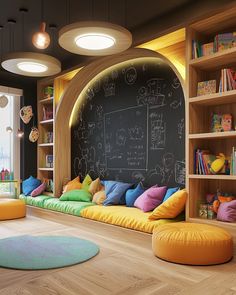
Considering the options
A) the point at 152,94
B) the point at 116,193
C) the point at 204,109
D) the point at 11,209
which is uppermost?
the point at 152,94

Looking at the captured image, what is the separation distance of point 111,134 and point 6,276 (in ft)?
10.7

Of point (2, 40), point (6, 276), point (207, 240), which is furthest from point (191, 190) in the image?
point (2, 40)

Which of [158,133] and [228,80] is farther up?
[228,80]

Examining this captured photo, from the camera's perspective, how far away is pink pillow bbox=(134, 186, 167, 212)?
441 cm

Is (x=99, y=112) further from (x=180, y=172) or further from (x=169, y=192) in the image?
(x=169, y=192)

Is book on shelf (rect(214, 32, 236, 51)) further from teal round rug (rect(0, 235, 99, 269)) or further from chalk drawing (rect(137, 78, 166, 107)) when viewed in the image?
teal round rug (rect(0, 235, 99, 269))

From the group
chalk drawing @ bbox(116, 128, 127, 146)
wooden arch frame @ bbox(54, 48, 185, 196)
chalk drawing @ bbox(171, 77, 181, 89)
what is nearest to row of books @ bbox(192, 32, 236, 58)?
chalk drawing @ bbox(171, 77, 181, 89)

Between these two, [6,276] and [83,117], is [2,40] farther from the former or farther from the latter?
[6,276]

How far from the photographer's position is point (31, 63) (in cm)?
413

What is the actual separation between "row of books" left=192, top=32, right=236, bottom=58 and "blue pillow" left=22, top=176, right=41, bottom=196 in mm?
4133

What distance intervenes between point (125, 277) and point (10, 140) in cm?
496

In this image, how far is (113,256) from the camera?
11.4 ft

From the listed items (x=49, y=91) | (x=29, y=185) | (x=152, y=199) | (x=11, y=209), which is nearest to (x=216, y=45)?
(x=152, y=199)

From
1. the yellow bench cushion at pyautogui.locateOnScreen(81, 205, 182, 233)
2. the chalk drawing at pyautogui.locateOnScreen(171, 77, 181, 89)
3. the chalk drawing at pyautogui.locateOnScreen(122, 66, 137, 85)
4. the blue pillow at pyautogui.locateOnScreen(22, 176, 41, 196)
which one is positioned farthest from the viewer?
the blue pillow at pyautogui.locateOnScreen(22, 176, 41, 196)
